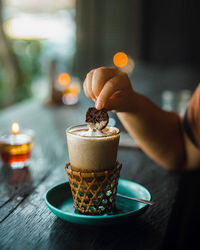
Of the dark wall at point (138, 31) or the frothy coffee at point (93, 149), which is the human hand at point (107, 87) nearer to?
the frothy coffee at point (93, 149)

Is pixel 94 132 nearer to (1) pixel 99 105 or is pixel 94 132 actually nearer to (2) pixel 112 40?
(1) pixel 99 105

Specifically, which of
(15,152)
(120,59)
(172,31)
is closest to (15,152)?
(15,152)

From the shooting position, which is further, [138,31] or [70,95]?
[138,31]

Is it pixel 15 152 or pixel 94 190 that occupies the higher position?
pixel 94 190

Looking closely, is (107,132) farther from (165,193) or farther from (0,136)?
(0,136)

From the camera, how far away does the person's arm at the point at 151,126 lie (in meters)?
0.88

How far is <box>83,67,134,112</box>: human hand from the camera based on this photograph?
79 centimetres

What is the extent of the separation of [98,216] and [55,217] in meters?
0.14

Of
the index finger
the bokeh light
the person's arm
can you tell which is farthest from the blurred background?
the index finger

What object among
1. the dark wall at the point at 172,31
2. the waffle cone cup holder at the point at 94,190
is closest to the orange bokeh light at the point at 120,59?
the dark wall at the point at 172,31

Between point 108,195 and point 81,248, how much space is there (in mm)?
149

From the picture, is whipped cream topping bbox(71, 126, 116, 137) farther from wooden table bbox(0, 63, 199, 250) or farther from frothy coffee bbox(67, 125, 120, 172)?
wooden table bbox(0, 63, 199, 250)

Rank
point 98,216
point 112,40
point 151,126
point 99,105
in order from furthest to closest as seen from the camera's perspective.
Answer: point 112,40
point 151,126
point 99,105
point 98,216

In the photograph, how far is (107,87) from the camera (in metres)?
0.79
